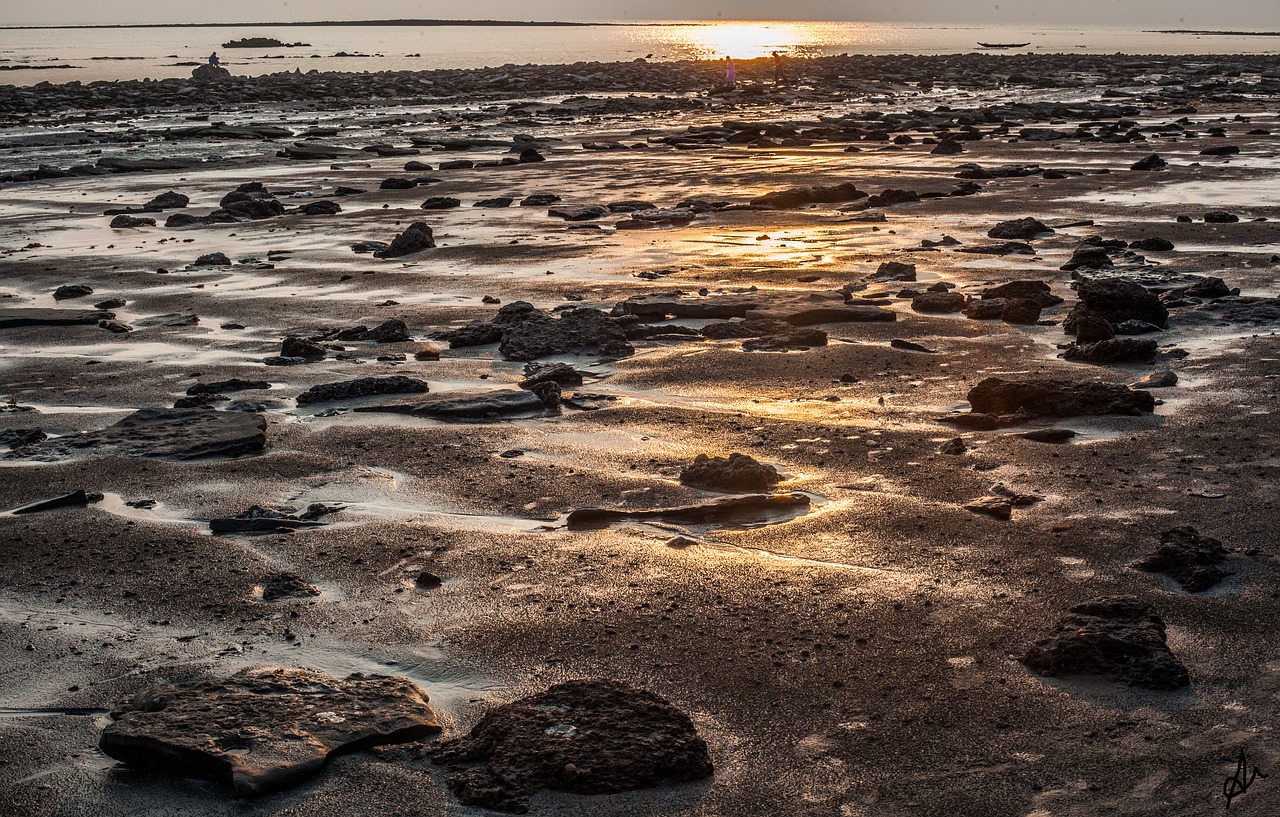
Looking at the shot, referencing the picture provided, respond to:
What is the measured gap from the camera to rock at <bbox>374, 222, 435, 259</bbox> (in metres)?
11.9

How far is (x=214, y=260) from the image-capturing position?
11625mm

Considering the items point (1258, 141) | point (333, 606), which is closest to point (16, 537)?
point (333, 606)

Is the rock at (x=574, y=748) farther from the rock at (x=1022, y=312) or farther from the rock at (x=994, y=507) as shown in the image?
the rock at (x=1022, y=312)

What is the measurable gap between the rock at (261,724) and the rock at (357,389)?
3.35 m

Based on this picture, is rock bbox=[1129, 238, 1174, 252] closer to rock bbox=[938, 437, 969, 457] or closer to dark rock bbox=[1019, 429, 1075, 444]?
dark rock bbox=[1019, 429, 1075, 444]

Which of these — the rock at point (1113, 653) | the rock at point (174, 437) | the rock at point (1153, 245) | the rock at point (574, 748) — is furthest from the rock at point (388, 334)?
the rock at point (1153, 245)

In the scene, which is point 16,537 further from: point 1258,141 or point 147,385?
point 1258,141

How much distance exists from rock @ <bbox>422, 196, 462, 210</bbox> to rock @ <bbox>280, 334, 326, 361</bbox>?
7459mm

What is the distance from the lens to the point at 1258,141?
2200 cm

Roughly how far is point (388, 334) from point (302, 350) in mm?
627

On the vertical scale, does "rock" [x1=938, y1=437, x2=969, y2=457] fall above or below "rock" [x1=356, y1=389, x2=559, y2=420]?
above

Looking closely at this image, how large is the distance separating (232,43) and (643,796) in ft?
417

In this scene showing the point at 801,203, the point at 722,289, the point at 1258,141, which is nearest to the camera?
the point at 722,289

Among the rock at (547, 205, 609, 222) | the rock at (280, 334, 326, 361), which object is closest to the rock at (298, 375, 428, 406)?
the rock at (280, 334, 326, 361)
